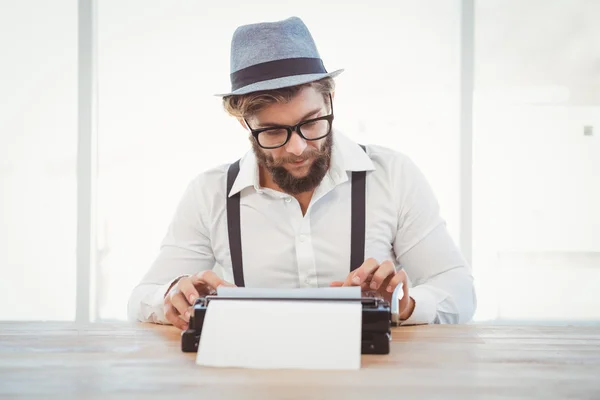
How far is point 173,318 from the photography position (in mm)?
1520

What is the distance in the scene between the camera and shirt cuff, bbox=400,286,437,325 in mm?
1649

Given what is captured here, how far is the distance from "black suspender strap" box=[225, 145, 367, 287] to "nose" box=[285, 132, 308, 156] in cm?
26

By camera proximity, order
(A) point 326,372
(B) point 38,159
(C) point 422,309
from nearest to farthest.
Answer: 1. (A) point 326,372
2. (C) point 422,309
3. (B) point 38,159

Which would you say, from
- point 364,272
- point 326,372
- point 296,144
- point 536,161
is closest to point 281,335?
point 326,372

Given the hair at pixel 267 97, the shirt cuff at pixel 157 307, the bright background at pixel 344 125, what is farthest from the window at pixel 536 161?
the shirt cuff at pixel 157 307

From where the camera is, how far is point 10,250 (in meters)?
4.41

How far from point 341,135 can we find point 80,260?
270 cm

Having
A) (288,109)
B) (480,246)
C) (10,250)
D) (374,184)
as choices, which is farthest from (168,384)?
(10,250)

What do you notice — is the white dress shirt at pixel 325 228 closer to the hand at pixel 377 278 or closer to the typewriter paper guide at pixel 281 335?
the hand at pixel 377 278

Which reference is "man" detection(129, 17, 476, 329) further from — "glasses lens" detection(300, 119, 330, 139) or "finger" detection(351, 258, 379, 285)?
"finger" detection(351, 258, 379, 285)

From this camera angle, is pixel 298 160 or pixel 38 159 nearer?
pixel 298 160

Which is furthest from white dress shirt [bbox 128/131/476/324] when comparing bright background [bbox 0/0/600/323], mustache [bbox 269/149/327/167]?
bright background [bbox 0/0/600/323]

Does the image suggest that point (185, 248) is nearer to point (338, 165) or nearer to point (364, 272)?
point (338, 165)

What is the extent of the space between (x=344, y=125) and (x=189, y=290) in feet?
9.50
